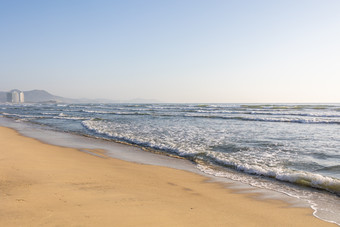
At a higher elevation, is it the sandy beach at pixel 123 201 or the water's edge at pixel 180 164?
the sandy beach at pixel 123 201

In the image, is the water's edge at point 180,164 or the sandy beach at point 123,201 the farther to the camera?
the water's edge at point 180,164

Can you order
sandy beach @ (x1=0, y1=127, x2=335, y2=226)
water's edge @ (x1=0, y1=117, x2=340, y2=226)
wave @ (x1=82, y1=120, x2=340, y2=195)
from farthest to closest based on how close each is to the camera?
wave @ (x1=82, y1=120, x2=340, y2=195) < water's edge @ (x1=0, y1=117, x2=340, y2=226) < sandy beach @ (x1=0, y1=127, x2=335, y2=226)

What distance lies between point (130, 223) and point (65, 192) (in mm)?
1736

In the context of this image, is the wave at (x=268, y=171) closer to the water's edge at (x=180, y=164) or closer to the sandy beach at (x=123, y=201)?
the water's edge at (x=180, y=164)

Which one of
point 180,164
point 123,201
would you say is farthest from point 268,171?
point 123,201

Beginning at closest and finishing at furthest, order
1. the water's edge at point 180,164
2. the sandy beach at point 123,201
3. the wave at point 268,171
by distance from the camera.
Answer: the sandy beach at point 123,201 < the water's edge at point 180,164 < the wave at point 268,171

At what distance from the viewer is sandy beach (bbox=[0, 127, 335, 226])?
A: 10.5 ft

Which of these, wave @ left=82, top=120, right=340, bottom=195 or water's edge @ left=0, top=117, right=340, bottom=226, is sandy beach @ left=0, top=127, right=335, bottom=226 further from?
wave @ left=82, top=120, right=340, bottom=195

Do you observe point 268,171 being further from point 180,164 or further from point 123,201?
point 123,201

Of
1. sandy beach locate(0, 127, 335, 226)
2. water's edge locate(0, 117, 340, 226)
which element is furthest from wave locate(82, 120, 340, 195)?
sandy beach locate(0, 127, 335, 226)

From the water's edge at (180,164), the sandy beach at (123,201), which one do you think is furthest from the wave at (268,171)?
the sandy beach at (123,201)

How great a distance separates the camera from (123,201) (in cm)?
388

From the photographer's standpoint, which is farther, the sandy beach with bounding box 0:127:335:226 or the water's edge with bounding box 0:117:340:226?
the water's edge with bounding box 0:117:340:226

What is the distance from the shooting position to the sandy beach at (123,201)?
319 centimetres
